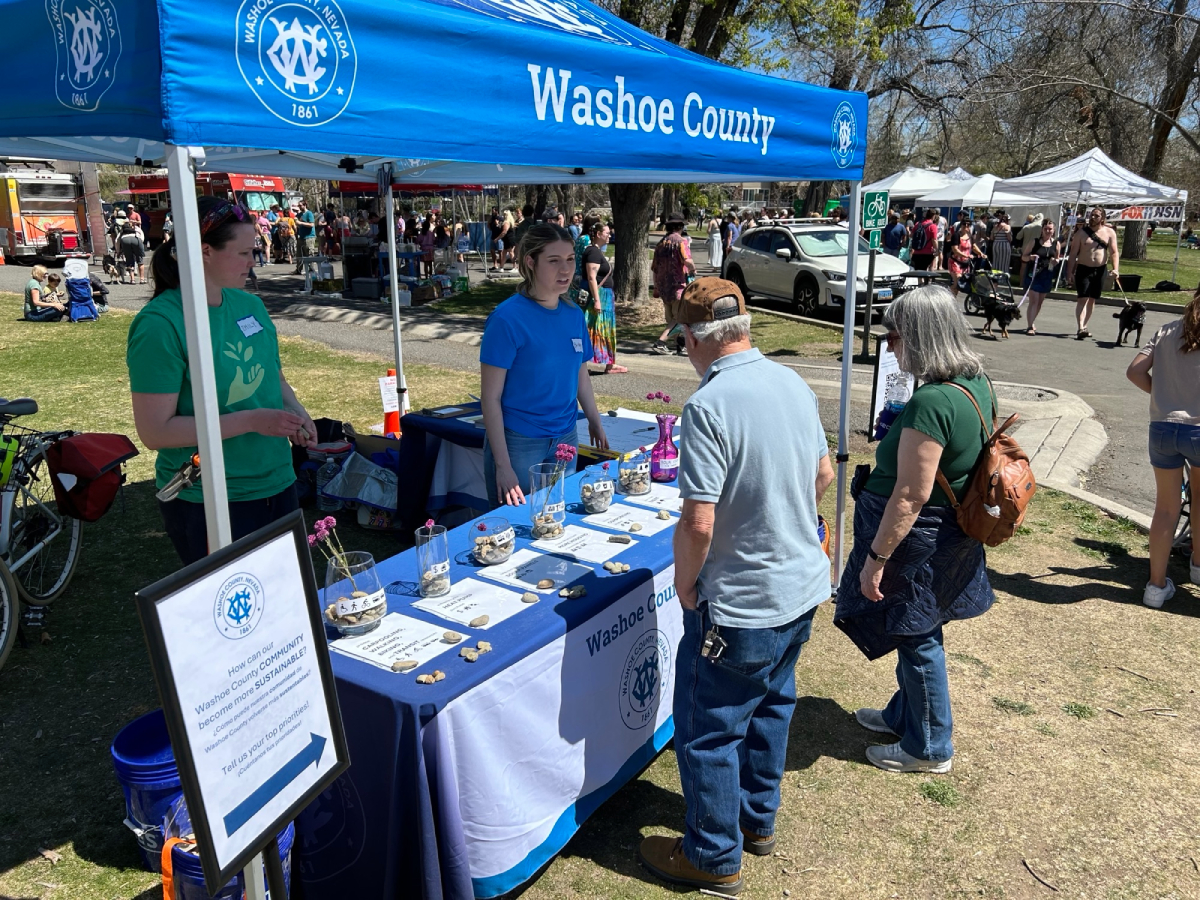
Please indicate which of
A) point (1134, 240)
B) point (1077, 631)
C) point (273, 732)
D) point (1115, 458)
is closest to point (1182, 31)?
point (1134, 240)

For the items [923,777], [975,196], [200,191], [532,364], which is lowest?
[923,777]

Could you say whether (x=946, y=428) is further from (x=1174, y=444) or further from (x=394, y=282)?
(x=394, y=282)

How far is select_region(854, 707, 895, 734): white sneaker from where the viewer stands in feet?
11.4

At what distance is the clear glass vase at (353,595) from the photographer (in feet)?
7.89

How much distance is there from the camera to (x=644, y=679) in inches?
117

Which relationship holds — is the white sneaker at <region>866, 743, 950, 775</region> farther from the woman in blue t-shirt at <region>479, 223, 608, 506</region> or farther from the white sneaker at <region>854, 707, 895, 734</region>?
the woman in blue t-shirt at <region>479, 223, 608, 506</region>

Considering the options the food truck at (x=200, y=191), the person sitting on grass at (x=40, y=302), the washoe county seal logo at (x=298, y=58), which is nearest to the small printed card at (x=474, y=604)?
the washoe county seal logo at (x=298, y=58)

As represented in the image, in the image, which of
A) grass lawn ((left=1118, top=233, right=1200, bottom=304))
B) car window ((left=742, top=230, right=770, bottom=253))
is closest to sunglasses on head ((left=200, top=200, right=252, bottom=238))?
car window ((left=742, top=230, right=770, bottom=253))

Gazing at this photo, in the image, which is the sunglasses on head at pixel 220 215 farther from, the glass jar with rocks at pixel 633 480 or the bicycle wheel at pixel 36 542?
the bicycle wheel at pixel 36 542

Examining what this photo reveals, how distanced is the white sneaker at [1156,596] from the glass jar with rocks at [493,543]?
3666mm

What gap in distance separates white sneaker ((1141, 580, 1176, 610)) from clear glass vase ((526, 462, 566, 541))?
11.2ft

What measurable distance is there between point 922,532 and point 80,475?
3.94 meters

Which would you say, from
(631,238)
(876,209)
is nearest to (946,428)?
(876,209)

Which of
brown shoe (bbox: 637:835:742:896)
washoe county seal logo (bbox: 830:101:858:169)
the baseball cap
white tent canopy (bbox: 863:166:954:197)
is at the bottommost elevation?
brown shoe (bbox: 637:835:742:896)
